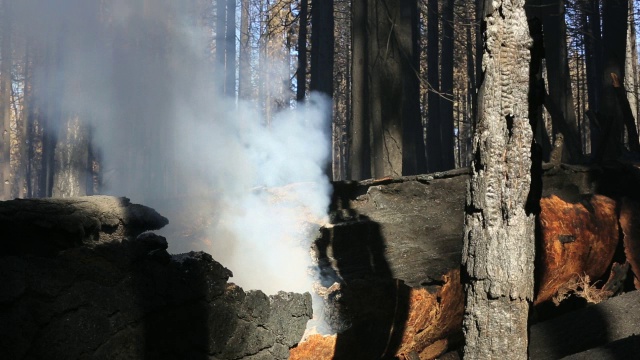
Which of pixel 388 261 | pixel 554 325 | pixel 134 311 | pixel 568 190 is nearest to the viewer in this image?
pixel 134 311

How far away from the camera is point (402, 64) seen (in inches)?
441

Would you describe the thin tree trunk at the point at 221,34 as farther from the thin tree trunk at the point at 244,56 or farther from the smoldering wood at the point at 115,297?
the smoldering wood at the point at 115,297

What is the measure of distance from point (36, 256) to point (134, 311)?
626mm

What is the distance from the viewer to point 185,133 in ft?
77.0

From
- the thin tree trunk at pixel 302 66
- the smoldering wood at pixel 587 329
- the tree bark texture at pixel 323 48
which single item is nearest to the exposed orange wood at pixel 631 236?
the smoldering wood at pixel 587 329

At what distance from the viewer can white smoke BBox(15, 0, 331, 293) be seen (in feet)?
20.8

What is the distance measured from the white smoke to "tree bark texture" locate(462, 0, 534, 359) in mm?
1984

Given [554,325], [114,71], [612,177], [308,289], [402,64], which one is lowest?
[554,325]

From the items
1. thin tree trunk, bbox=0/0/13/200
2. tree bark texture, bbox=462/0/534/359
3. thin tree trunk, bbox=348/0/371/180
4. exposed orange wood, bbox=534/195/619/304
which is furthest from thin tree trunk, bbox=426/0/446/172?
thin tree trunk, bbox=0/0/13/200

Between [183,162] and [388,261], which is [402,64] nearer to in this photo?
[388,261]

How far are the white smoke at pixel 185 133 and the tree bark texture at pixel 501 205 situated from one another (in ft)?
6.51

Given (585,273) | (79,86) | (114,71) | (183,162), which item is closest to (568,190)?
(585,273)

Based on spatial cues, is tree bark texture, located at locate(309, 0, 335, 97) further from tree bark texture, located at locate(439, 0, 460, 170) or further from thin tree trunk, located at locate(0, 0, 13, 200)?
thin tree trunk, located at locate(0, 0, 13, 200)

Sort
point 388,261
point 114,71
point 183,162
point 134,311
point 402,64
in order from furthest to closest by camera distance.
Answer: point 183,162 < point 114,71 < point 402,64 < point 388,261 < point 134,311
